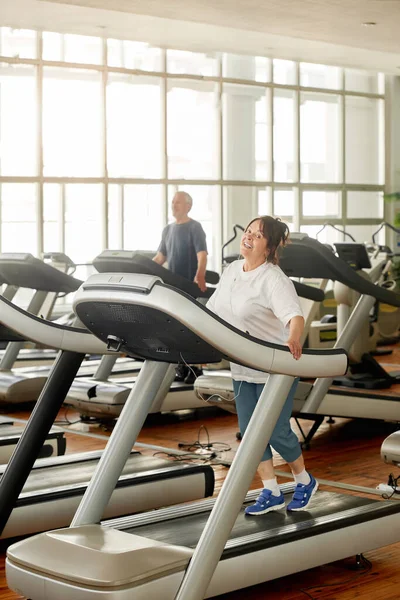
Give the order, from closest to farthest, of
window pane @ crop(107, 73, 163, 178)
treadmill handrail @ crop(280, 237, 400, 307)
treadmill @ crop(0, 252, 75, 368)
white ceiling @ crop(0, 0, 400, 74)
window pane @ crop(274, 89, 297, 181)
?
treadmill handrail @ crop(280, 237, 400, 307) → treadmill @ crop(0, 252, 75, 368) → white ceiling @ crop(0, 0, 400, 74) → window pane @ crop(107, 73, 163, 178) → window pane @ crop(274, 89, 297, 181)

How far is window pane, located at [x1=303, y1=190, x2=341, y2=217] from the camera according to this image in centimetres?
1294

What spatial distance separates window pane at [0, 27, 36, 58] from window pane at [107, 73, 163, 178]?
1066 mm

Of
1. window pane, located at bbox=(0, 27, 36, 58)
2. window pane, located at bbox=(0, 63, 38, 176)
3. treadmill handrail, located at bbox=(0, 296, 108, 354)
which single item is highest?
window pane, located at bbox=(0, 27, 36, 58)

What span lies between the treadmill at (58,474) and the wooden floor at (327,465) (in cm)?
22

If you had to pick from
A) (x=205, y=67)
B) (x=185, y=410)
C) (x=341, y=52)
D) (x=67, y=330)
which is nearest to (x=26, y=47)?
(x=205, y=67)

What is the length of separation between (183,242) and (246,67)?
519 centimetres

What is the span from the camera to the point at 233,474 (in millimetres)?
2613

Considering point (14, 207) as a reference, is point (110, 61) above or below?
above

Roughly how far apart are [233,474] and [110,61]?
890cm

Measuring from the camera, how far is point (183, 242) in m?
7.56

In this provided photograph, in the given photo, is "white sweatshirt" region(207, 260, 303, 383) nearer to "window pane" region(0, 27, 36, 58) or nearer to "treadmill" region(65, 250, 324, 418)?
"treadmill" region(65, 250, 324, 418)

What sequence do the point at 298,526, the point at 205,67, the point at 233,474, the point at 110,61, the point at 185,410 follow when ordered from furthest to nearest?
the point at 205,67 → the point at 110,61 → the point at 185,410 → the point at 298,526 → the point at 233,474

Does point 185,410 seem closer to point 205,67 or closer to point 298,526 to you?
point 298,526

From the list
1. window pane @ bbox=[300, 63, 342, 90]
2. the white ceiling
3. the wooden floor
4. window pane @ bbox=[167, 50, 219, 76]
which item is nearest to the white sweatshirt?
the wooden floor
